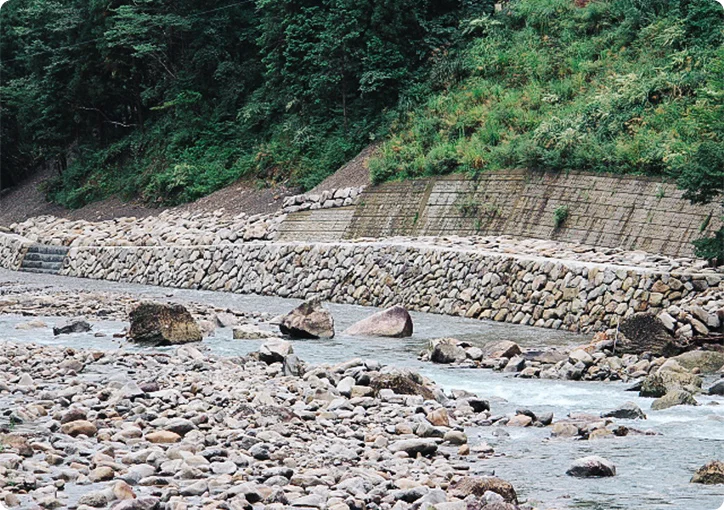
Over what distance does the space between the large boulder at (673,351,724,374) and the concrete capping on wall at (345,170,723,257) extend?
17.4 ft

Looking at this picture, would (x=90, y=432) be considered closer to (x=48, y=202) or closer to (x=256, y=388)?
(x=256, y=388)

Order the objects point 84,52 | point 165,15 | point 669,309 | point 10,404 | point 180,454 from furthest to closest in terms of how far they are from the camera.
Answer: point 84,52, point 165,15, point 669,309, point 10,404, point 180,454

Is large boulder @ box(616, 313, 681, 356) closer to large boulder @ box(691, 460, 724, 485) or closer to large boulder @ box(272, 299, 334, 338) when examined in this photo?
large boulder @ box(272, 299, 334, 338)

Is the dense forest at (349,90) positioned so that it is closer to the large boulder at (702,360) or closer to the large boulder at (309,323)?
the large boulder at (702,360)

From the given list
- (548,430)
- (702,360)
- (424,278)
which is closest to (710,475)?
(548,430)

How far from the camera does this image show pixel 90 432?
9078mm

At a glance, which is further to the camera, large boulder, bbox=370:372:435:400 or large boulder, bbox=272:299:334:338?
large boulder, bbox=272:299:334:338

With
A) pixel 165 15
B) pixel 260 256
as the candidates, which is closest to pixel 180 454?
pixel 260 256

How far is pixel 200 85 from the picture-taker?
136 feet

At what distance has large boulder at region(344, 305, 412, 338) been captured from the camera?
17125mm

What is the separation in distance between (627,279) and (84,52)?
31845 millimetres

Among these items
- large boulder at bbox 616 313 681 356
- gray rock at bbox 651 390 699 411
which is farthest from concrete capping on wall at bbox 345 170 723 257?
gray rock at bbox 651 390 699 411

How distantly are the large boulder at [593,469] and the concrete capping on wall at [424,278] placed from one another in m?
8.52

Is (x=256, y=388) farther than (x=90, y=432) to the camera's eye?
Yes
